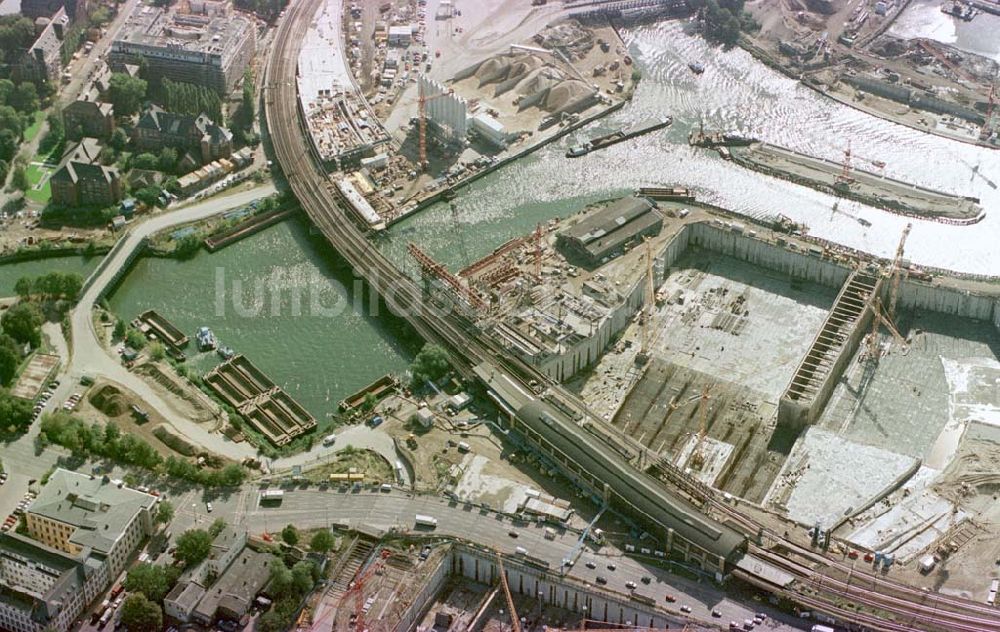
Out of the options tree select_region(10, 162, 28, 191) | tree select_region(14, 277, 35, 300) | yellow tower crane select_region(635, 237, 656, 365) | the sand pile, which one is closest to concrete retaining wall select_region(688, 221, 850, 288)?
yellow tower crane select_region(635, 237, 656, 365)

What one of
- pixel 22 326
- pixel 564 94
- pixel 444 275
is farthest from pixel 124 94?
pixel 444 275

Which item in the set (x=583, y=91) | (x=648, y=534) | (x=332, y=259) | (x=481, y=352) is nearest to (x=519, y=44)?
(x=583, y=91)

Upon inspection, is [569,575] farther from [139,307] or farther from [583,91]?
[583,91]

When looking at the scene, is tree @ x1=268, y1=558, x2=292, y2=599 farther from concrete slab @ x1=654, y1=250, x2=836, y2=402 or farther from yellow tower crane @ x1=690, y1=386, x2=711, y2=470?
concrete slab @ x1=654, y1=250, x2=836, y2=402

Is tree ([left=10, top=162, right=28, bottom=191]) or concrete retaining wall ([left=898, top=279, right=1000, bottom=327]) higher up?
concrete retaining wall ([left=898, top=279, right=1000, bottom=327])

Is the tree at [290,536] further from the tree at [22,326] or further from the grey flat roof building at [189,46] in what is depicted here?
the grey flat roof building at [189,46]

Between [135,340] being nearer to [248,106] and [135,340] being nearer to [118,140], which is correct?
[118,140]
